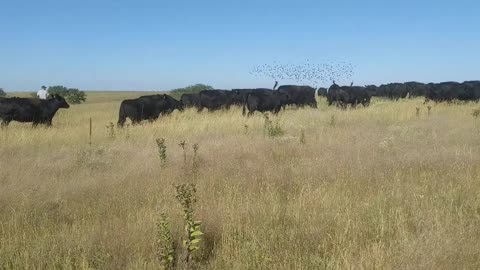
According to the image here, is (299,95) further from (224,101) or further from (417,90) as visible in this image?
(417,90)

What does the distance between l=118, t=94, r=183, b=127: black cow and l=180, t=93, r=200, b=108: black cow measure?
209 inches

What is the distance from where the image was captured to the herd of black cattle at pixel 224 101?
1931 cm

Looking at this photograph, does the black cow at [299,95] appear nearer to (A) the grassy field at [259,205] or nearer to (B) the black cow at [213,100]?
(B) the black cow at [213,100]

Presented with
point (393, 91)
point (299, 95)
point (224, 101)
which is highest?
point (393, 91)

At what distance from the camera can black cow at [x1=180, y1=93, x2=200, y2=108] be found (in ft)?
91.9

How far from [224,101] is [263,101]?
15.4 ft

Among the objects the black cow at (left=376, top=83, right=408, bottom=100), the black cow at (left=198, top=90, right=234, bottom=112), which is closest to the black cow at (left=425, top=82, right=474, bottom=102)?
the black cow at (left=376, top=83, right=408, bottom=100)

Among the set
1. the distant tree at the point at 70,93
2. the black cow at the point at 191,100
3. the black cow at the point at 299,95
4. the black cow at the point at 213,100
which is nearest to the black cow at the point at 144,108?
the black cow at the point at 213,100

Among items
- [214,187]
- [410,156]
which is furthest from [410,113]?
[214,187]

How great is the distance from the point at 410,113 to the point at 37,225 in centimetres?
1692

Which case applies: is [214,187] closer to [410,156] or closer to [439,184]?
[439,184]

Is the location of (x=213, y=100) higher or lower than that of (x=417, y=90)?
lower

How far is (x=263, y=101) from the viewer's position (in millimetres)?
23797

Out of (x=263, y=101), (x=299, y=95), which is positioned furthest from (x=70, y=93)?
(x=263, y=101)
